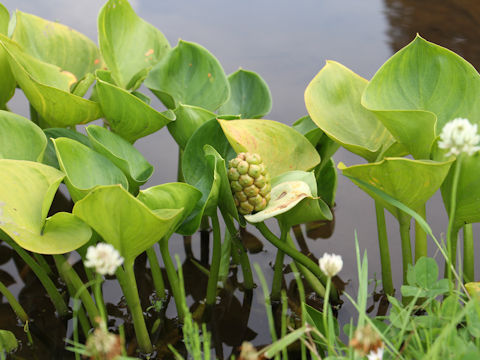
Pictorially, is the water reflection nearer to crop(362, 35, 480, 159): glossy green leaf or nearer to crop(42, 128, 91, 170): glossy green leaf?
crop(362, 35, 480, 159): glossy green leaf

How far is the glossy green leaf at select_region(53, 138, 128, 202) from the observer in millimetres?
824

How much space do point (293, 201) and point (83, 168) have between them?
0.30 meters

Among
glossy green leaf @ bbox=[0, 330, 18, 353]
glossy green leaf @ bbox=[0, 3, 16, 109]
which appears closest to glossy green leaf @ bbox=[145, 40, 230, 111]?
glossy green leaf @ bbox=[0, 3, 16, 109]

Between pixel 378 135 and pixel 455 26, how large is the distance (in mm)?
1112

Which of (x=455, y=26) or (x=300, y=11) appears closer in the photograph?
(x=455, y=26)

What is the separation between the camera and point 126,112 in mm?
1006

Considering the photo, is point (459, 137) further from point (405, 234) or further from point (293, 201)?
point (405, 234)

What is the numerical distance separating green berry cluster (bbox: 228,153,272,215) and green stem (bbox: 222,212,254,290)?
0.37 feet

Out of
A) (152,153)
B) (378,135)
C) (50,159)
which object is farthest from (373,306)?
(152,153)

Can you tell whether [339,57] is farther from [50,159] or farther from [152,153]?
[50,159]

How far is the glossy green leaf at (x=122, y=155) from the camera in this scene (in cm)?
90

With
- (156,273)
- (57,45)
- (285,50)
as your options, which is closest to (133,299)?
(156,273)

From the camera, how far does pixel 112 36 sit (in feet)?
3.85

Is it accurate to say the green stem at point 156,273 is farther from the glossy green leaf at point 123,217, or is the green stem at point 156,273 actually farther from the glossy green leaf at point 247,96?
the glossy green leaf at point 247,96
